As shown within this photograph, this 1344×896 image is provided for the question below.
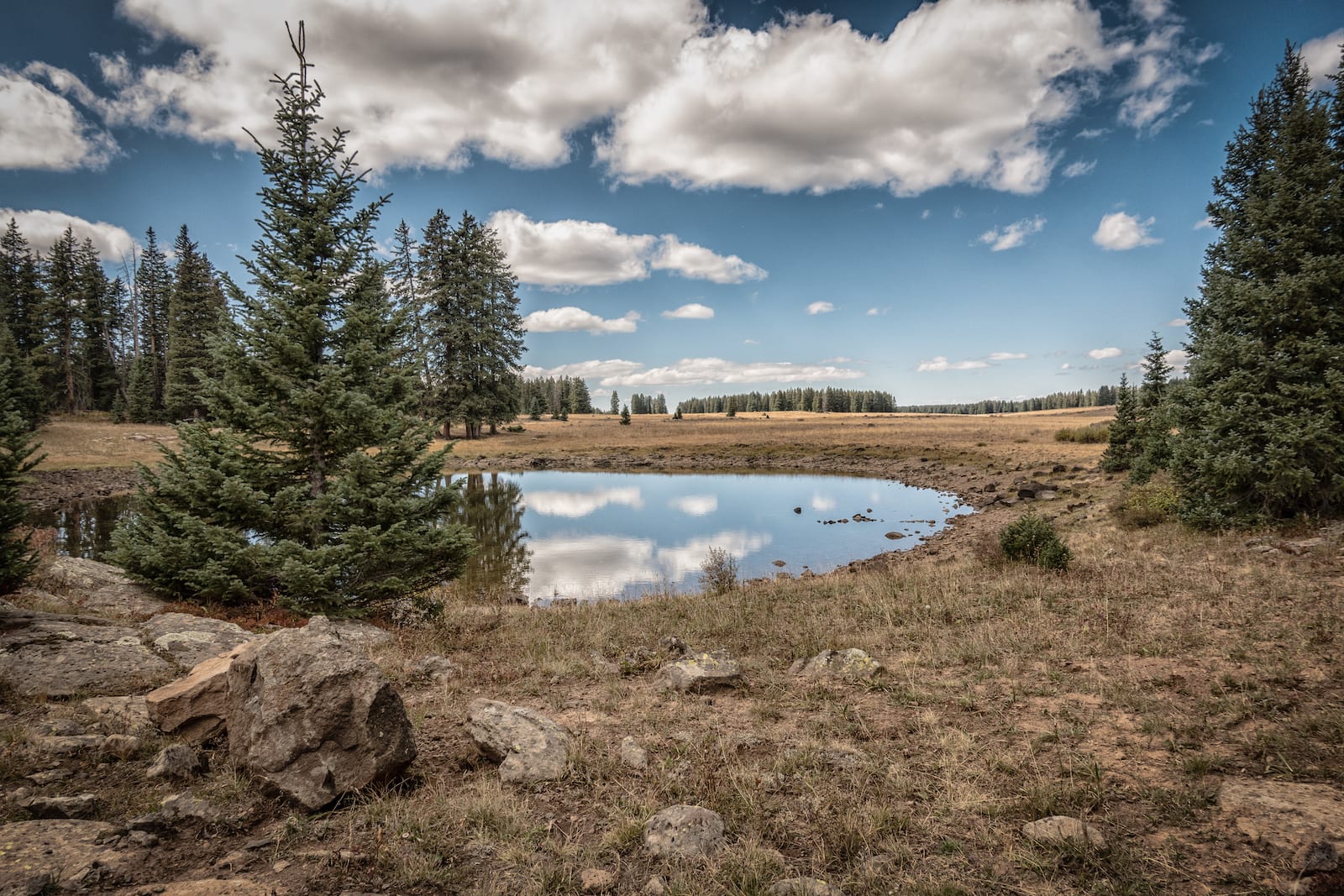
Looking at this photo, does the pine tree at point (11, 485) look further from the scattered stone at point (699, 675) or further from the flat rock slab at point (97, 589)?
the scattered stone at point (699, 675)

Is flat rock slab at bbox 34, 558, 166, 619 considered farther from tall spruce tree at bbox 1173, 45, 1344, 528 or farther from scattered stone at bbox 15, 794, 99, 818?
tall spruce tree at bbox 1173, 45, 1344, 528

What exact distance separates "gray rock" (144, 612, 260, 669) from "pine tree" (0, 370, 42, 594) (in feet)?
7.58

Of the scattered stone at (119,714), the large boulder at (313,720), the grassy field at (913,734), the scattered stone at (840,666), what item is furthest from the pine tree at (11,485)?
the scattered stone at (840,666)

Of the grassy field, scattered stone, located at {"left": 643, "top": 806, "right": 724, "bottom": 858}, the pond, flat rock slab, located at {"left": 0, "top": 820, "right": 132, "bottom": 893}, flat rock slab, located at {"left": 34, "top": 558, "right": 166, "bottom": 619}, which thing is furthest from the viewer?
the pond

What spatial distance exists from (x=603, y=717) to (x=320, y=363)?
8.85 m

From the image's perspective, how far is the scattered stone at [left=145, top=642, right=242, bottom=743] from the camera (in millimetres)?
5613

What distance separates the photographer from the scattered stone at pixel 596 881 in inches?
156

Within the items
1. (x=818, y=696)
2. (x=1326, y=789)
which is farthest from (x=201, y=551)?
(x=1326, y=789)

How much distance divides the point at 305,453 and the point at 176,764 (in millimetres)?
7043

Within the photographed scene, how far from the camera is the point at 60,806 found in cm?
421

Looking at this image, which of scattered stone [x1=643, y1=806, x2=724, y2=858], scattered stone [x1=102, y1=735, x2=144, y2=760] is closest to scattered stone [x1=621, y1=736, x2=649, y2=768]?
scattered stone [x1=643, y1=806, x2=724, y2=858]

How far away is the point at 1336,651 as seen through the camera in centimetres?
691

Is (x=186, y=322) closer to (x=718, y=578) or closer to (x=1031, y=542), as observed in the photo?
(x=718, y=578)

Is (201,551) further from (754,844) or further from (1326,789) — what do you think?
(1326,789)
